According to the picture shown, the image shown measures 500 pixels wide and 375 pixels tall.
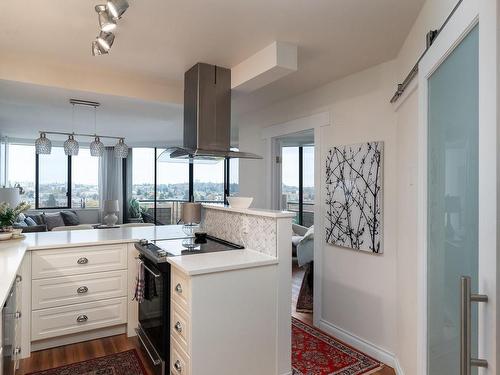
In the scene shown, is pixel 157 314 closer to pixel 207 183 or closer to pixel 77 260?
pixel 77 260

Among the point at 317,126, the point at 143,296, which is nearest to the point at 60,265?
the point at 143,296

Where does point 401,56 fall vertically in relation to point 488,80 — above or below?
above

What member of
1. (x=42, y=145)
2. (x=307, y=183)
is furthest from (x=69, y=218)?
Answer: (x=307, y=183)

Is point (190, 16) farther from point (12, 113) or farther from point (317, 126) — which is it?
point (12, 113)

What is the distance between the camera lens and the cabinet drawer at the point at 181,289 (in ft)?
6.28

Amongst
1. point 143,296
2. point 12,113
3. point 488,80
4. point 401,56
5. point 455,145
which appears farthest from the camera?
point 12,113

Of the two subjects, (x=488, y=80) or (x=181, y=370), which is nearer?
(x=488, y=80)

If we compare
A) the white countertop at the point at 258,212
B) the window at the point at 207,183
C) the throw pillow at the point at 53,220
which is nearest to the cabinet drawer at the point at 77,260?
the white countertop at the point at 258,212

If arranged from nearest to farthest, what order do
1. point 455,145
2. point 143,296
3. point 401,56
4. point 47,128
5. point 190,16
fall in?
point 455,145 < point 190,16 < point 401,56 < point 143,296 < point 47,128

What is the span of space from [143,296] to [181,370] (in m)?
0.74

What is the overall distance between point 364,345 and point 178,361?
158cm

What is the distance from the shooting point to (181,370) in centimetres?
197

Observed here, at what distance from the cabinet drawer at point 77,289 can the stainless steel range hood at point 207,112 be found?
1.22m

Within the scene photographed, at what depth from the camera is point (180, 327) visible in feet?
6.57
